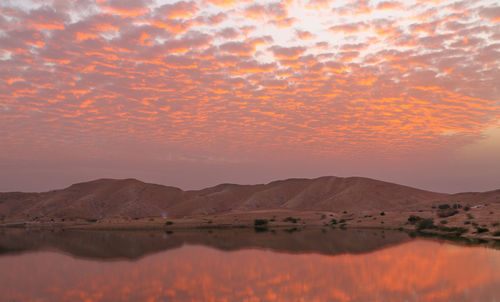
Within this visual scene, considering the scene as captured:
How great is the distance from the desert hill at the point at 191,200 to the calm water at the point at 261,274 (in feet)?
305

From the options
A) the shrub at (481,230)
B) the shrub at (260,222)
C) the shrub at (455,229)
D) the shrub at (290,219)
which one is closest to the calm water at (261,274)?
the shrub at (481,230)

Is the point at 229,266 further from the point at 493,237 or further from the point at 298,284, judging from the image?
the point at 493,237

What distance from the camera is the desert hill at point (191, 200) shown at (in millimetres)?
142625

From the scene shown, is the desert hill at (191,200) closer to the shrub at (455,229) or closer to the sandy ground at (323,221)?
the sandy ground at (323,221)

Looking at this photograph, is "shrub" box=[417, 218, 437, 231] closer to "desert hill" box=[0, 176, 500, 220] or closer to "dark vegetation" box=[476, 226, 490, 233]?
"dark vegetation" box=[476, 226, 490, 233]

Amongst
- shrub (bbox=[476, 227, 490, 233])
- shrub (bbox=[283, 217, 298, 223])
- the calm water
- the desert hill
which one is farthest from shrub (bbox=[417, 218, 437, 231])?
the desert hill

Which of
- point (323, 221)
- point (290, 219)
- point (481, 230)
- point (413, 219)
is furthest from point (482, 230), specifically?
point (290, 219)

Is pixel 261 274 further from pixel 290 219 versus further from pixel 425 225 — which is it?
pixel 290 219

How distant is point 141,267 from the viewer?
3725 centimetres

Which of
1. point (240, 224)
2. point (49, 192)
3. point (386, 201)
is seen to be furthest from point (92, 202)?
point (386, 201)

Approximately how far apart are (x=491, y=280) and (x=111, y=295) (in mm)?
25055

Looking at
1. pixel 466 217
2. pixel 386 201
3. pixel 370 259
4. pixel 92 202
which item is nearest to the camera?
pixel 370 259

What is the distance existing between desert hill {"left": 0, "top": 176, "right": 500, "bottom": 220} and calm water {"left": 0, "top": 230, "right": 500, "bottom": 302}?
305 ft

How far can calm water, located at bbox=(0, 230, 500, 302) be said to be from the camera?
2414 centimetres
